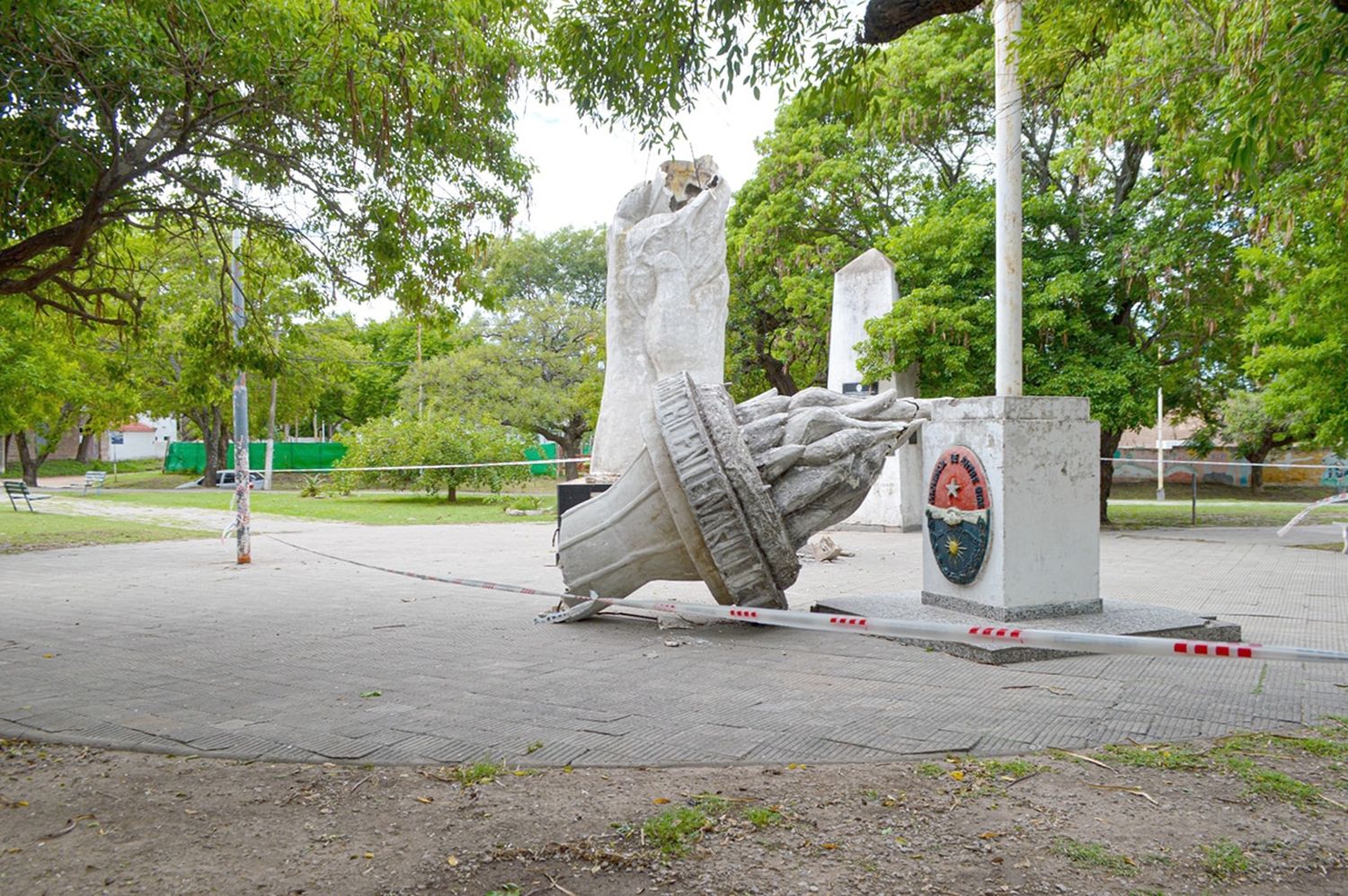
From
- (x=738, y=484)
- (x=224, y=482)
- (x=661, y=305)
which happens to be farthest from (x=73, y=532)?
(x=224, y=482)

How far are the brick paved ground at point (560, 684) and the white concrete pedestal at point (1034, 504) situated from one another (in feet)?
1.94

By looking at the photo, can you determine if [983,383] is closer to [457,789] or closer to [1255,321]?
[1255,321]

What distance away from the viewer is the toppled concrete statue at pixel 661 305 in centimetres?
1182

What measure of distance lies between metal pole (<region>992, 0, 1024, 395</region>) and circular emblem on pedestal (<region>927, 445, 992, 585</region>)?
248 inches

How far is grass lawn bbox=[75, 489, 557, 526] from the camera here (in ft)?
64.7

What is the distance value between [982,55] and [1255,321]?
617 centimetres

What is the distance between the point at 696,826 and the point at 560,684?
2058 mm

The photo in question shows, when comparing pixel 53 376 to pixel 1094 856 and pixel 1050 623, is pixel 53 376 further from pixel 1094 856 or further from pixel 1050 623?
pixel 1094 856

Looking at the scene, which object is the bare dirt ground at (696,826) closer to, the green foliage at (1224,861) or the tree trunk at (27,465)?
the green foliage at (1224,861)

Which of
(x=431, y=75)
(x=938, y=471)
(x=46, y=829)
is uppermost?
(x=431, y=75)

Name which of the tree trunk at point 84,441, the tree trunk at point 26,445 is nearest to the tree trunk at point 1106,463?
the tree trunk at point 26,445

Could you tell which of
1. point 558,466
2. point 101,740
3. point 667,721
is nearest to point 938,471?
point 667,721

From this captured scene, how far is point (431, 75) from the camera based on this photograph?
6.73 m

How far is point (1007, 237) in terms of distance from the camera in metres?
12.7
